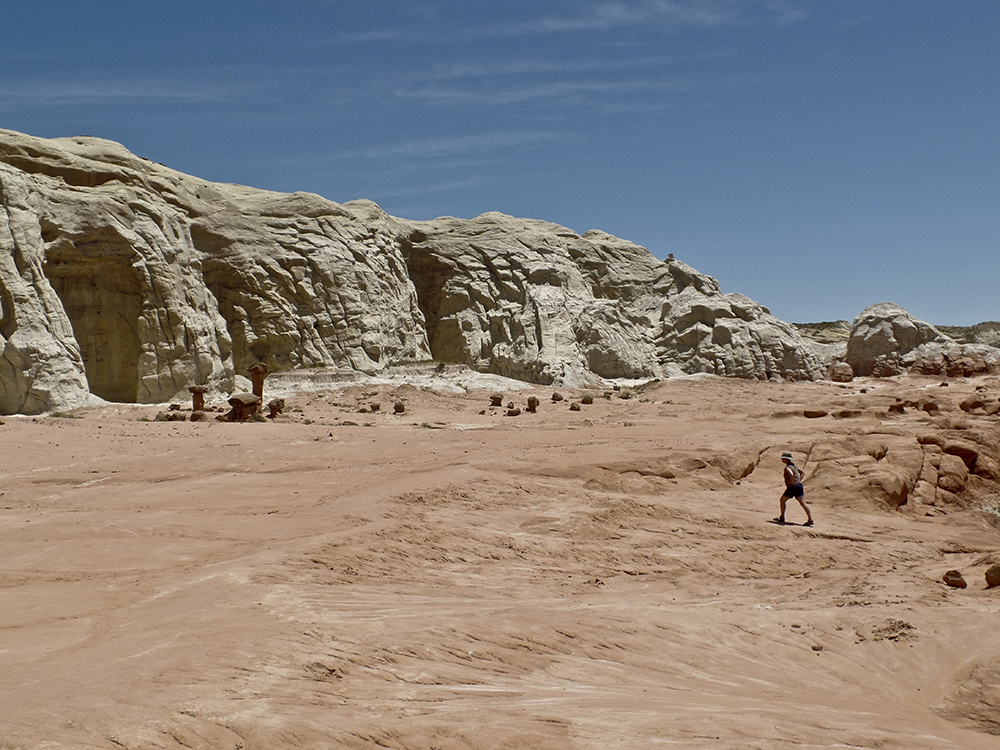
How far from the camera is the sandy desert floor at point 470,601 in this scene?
16.6 feet

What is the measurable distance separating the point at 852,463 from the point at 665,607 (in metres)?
9.39

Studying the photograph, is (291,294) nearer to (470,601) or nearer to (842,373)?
(470,601)

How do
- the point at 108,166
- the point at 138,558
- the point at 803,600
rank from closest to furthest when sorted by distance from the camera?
1. the point at 803,600
2. the point at 138,558
3. the point at 108,166

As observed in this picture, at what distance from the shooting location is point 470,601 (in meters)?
8.40

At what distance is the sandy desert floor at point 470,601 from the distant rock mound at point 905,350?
31647 mm

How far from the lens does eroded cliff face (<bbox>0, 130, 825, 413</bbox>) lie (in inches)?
1123

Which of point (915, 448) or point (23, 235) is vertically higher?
→ point (23, 235)

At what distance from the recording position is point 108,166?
31938 mm

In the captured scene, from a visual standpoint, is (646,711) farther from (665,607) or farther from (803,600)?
(803,600)

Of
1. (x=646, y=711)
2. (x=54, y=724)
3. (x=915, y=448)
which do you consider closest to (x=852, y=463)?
(x=915, y=448)

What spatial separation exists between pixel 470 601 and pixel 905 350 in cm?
4440

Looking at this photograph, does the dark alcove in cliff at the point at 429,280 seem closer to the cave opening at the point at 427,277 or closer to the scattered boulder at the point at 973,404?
the cave opening at the point at 427,277

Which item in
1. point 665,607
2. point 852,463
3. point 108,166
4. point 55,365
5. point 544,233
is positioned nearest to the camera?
point 665,607

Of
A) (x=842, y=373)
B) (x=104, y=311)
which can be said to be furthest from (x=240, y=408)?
(x=842, y=373)
